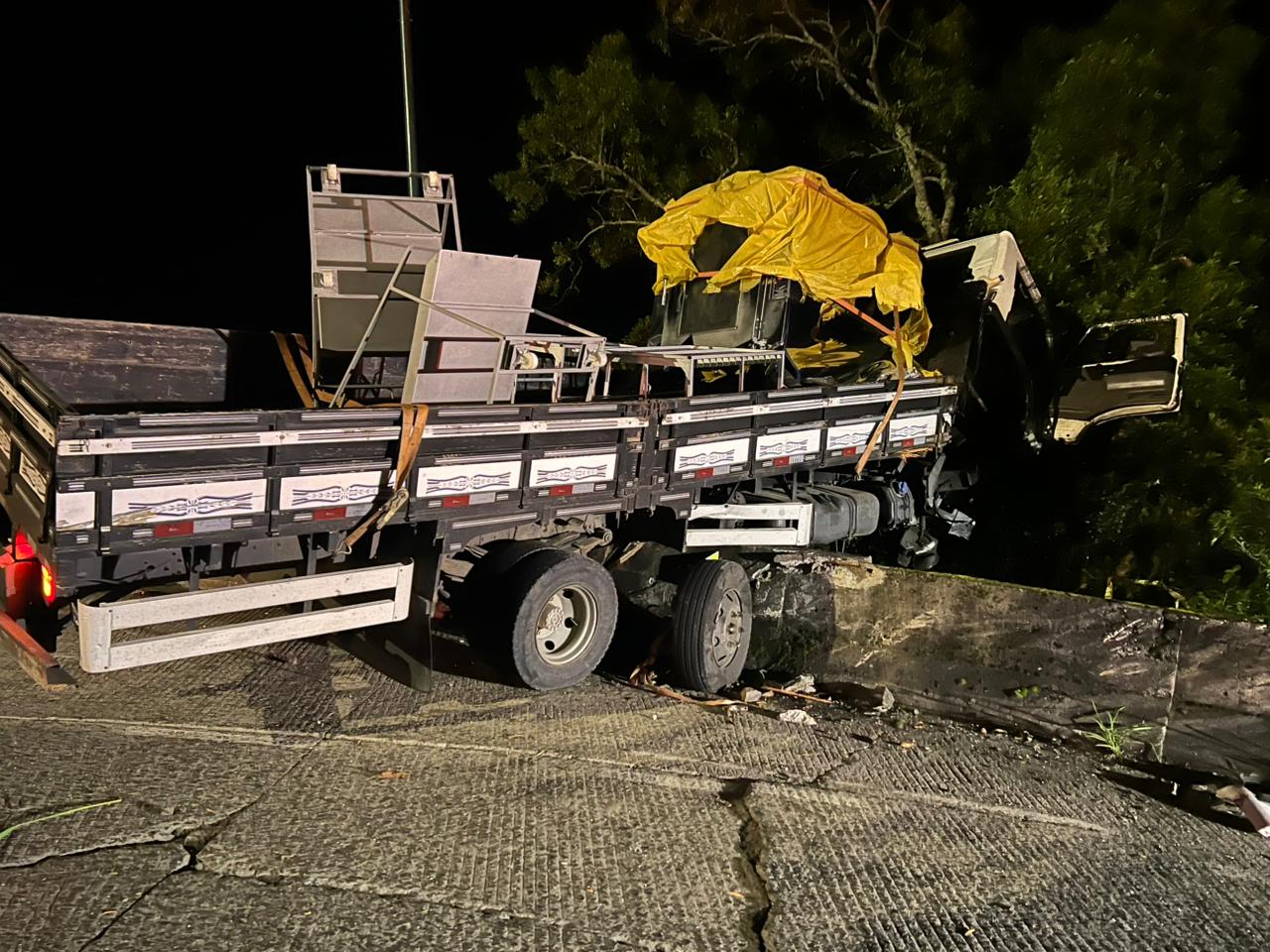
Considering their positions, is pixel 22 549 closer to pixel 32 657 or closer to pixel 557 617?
pixel 32 657

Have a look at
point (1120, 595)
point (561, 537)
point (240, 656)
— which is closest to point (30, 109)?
point (240, 656)

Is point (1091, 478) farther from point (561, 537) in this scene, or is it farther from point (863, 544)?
point (561, 537)

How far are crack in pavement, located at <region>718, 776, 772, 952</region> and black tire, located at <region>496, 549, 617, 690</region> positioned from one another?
4.73ft

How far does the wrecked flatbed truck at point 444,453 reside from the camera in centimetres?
428

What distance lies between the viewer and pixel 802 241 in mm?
8109

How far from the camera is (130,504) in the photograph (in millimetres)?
4098

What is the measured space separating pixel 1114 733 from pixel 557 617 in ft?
12.2

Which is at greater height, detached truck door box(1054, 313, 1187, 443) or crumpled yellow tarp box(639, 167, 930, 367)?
crumpled yellow tarp box(639, 167, 930, 367)

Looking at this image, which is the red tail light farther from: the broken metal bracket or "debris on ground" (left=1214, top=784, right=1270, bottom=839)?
"debris on ground" (left=1214, top=784, right=1270, bottom=839)

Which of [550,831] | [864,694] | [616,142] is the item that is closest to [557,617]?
[550,831]

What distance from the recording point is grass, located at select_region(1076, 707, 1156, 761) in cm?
601

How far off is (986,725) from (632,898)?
3.65 metres

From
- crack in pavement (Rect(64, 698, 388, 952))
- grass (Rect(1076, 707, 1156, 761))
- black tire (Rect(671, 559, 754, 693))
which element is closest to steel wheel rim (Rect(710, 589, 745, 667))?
black tire (Rect(671, 559, 754, 693))

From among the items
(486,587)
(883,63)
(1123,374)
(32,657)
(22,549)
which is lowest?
(32,657)
